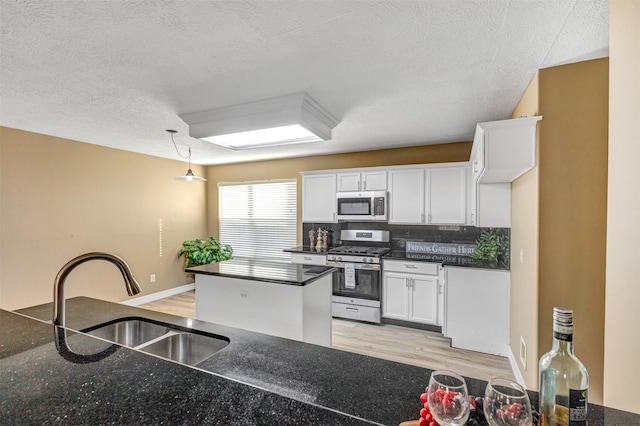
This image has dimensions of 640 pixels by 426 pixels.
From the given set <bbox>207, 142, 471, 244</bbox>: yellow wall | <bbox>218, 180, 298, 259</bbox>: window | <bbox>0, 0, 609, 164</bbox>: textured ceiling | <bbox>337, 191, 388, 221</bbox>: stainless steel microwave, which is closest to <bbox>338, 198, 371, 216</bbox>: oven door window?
<bbox>337, 191, 388, 221</bbox>: stainless steel microwave

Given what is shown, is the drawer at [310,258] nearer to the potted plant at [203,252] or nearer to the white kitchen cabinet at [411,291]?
the white kitchen cabinet at [411,291]

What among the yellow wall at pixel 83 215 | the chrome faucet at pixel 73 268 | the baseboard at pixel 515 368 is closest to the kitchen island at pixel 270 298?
the chrome faucet at pixel 73 268

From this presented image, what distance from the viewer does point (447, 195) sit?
3934 millimetres

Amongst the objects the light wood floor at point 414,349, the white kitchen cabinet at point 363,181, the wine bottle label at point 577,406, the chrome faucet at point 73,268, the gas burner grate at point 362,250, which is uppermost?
the white kitchen cabinet at point 363,181

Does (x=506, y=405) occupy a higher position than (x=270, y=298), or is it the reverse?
(x=506, y=405)

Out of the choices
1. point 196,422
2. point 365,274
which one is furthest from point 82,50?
point 365,274

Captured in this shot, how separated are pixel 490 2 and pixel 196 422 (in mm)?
1985

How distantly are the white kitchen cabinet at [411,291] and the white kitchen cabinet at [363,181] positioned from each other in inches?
43.9

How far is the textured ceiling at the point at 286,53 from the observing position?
1.47m

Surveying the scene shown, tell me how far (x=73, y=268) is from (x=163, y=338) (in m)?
0.65

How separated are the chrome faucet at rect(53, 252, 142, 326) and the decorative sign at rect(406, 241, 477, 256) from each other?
12.3 feet

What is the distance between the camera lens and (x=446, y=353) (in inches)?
127

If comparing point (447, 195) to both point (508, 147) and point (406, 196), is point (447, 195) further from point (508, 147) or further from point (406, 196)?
point (508, 147)

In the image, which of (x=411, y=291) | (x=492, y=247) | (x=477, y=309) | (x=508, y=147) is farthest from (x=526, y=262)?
(x=411, y=291)
